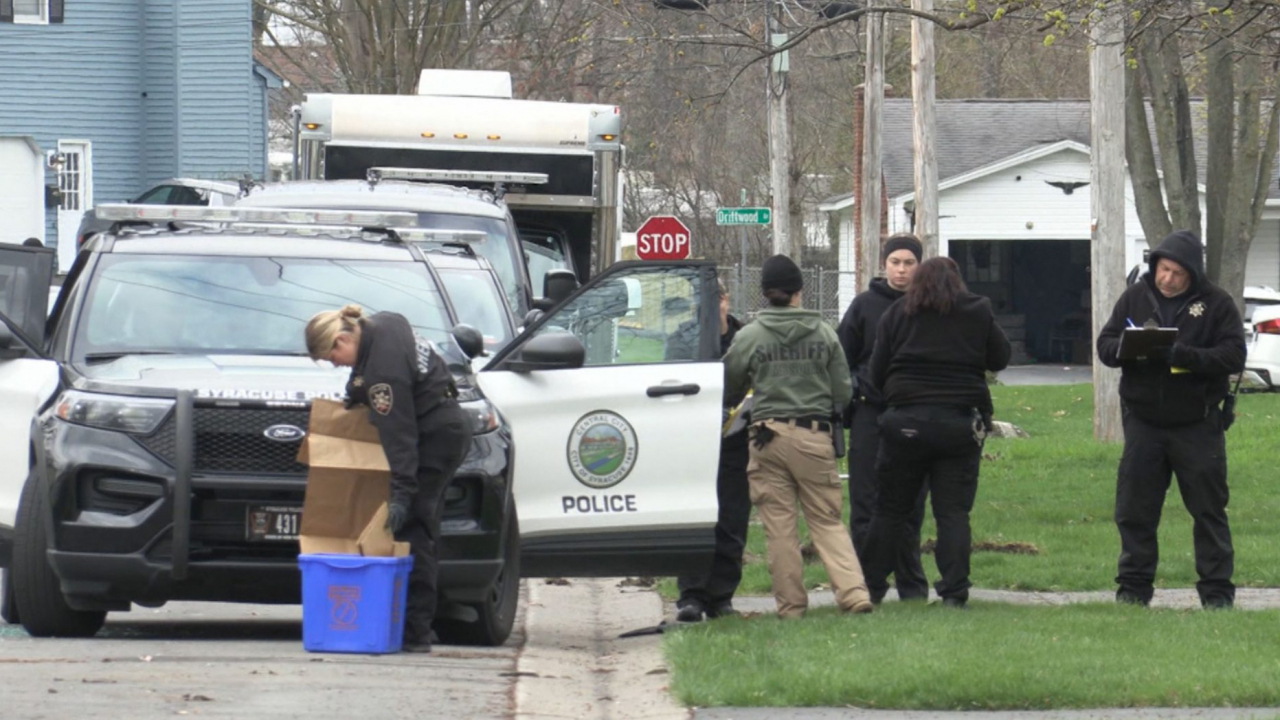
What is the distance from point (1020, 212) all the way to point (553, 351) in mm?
33521

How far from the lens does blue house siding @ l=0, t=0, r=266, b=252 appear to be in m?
32.8

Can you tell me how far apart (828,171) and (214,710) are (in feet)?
160

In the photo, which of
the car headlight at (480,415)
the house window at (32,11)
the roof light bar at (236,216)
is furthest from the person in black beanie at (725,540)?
the house window at (32,11)

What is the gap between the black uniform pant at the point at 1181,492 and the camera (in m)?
9.03

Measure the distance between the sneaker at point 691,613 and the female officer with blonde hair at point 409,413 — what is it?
1738mm

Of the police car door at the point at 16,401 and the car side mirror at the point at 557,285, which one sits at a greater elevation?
the car side mirror at the point at 557,285

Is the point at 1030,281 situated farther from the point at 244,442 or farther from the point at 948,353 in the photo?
the point at 244,442

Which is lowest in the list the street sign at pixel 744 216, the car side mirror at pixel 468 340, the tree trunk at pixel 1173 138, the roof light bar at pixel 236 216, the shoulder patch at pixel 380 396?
the shoulder patch at pixel 380 396

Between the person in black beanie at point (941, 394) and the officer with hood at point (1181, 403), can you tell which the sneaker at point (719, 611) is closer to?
the person in black beanie at point (941, 394)

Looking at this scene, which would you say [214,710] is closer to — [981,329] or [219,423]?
Answer: [219,423]

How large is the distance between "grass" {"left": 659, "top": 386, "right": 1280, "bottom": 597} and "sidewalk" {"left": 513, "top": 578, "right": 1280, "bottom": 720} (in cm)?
36

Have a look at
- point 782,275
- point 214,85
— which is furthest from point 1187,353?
point 214,85

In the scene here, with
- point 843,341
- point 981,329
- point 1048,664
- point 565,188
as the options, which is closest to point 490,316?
point 843,341

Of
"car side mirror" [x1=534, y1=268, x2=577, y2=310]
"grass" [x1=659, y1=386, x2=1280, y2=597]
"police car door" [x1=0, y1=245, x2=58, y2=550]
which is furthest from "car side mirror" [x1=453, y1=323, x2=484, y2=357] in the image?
"car side mirror" [x1=534, y1=268, x2=577, y2=310]
